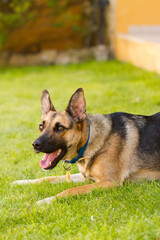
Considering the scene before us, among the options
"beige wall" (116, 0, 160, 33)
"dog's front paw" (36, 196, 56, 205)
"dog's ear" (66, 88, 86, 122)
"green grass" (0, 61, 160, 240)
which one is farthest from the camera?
"beige wall" (116, 0, 160, 33)

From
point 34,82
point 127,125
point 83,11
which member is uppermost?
point 83,11

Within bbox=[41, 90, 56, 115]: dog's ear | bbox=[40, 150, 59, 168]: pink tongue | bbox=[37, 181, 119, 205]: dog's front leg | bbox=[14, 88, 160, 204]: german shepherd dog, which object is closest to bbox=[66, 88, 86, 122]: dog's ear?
bbox=[14, 88, 160, 204]: german shepherd dog

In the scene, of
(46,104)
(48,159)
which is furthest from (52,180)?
(46,104)

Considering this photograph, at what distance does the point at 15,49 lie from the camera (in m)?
A: 14.9

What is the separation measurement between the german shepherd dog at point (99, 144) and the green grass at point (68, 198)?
0.52ft

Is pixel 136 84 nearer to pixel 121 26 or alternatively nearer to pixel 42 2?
pixel 121 26

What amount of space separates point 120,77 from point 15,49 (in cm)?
669

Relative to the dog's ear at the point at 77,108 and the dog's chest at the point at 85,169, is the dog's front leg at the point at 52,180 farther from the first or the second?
the dog's ear at the point at 77,108

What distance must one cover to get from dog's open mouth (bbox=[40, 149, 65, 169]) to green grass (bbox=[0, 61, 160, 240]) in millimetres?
341

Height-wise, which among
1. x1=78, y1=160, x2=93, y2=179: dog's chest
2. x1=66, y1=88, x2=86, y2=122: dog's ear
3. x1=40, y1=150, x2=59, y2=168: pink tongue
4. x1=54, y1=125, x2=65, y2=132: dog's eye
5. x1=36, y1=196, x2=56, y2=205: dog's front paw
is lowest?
x1=36, y1=196, x2=56, y2=205: dog's front paw

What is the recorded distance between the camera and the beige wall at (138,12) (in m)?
12.2

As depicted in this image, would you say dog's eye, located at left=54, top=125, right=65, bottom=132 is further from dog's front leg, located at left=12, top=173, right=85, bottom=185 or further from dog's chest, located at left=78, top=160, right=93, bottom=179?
dog's front leg, located at left=12, top=173, right=85, bottom=185

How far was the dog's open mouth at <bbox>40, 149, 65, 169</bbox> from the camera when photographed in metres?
3.60

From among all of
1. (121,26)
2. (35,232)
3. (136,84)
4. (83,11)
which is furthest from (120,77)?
(35,232)
